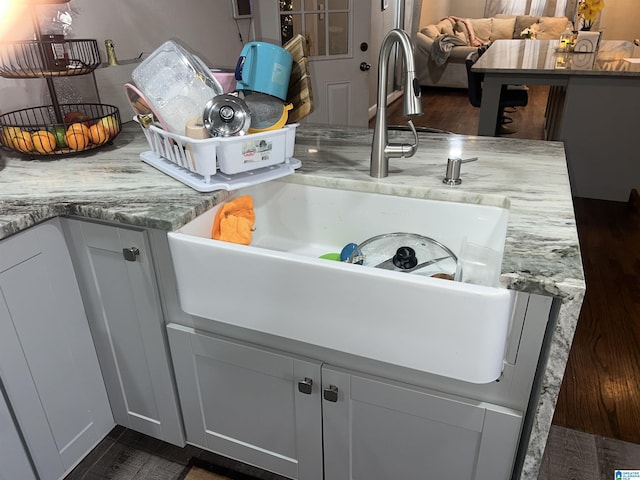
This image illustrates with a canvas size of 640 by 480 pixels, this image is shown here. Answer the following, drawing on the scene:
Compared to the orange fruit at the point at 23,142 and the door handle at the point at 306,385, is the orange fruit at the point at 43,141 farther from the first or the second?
the door handle at the point at 306,385

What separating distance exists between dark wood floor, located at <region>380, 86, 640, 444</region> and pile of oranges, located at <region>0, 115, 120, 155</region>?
6.04ft

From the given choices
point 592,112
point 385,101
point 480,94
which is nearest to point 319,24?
point 480,94

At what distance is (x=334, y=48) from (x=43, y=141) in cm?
262

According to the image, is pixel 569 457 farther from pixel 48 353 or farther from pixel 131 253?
pixel 48 353

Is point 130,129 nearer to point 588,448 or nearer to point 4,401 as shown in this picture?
point 4,401

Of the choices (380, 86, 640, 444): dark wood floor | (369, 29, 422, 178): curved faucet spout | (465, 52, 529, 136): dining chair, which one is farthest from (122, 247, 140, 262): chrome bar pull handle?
(465, 52, 529, 136): dining chair

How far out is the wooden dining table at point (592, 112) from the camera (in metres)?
3.19

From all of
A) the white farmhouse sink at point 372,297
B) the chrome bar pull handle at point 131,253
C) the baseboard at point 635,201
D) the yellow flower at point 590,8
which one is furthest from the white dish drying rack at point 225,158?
the yellow flower at point 590,8

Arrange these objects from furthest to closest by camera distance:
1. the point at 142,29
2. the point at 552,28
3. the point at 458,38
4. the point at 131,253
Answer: the point at 552,28 < the point at 458,38 < the point at 142,29 < the point at 131,253

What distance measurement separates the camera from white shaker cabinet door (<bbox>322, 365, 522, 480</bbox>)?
1.00 meters

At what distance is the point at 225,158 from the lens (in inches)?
48.2

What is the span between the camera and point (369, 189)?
A: 1325 millimetres

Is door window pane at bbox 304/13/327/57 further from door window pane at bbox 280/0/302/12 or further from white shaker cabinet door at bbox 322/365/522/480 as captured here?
white shaker cabinet door at bbox 322/365/522/480

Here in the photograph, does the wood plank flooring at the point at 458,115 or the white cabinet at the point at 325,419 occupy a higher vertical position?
the white cabinet at the point at 325,419
